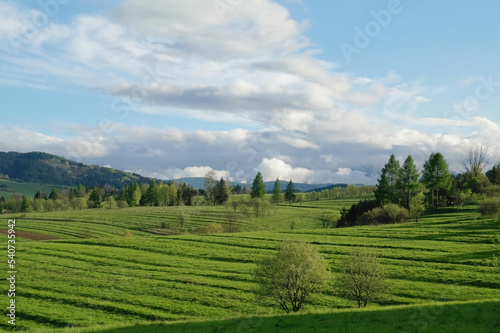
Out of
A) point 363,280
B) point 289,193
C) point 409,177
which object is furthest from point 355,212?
point 363,280

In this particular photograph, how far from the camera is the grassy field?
101ft

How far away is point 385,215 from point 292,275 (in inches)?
2801

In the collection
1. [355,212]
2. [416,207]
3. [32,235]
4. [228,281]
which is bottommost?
[32,235]

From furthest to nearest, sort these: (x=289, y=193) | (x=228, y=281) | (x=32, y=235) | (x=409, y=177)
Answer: (x=289, y=193), (x=409, y=177), (x=32, y=235), (x=228, y=281)

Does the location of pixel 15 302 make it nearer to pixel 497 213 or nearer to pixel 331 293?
pixel 331 293

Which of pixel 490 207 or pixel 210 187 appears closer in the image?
pixel 490 207

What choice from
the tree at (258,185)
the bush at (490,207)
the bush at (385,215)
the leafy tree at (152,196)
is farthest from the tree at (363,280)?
the leafy tree at (152,196)

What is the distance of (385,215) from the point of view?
330ft

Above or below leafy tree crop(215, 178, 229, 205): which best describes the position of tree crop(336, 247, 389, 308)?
below

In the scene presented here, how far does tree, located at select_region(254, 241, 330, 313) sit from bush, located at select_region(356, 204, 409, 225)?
66296 millimetres

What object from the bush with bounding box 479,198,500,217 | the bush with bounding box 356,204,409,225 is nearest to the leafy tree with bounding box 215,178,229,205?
the bush with bounding box 356,204,409,225

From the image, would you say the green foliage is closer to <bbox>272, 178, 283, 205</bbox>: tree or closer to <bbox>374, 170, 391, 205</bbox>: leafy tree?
<bbox>374, 170, 391, 205</bbox>: leafy tree

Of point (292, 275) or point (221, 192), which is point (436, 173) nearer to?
point (292, 275)

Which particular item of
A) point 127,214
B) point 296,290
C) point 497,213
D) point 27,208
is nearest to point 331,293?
point 296,290
